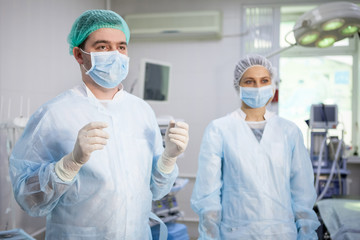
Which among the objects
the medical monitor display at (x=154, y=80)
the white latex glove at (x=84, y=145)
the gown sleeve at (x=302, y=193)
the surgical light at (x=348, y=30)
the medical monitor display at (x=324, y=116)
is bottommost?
the gown sleeve at (x=302, y=193)

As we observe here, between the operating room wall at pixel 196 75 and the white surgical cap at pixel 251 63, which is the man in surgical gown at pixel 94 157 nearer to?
the white surgical cap at pixel 251 63

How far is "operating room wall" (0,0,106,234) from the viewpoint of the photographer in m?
2.05

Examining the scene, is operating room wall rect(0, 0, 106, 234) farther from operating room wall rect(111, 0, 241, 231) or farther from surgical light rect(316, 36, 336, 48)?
surgical light rect(316, 36, 336, 48)

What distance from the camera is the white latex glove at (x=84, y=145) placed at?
0.84 m

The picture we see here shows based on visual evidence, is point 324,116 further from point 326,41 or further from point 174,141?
point 174,141

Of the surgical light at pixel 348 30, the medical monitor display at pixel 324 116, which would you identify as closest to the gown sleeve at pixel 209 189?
the surgical light at pixel 348 30

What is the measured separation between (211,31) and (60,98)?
2.69m

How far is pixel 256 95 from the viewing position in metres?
1.70

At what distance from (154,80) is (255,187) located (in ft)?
3.29

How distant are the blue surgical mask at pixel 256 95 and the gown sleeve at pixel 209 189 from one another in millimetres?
251

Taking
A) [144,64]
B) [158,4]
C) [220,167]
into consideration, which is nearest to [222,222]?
[220,167]

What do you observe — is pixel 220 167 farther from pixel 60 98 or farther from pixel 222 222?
pixel 60 98

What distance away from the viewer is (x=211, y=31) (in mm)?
3508

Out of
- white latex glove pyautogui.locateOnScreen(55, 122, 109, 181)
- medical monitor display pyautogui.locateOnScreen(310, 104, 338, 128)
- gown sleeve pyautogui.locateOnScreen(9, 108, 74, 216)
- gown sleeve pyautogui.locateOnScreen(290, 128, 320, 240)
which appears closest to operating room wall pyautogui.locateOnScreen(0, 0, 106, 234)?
gown sleeve pyautogui.locateOnScreen(9, 108, 74, 216)
